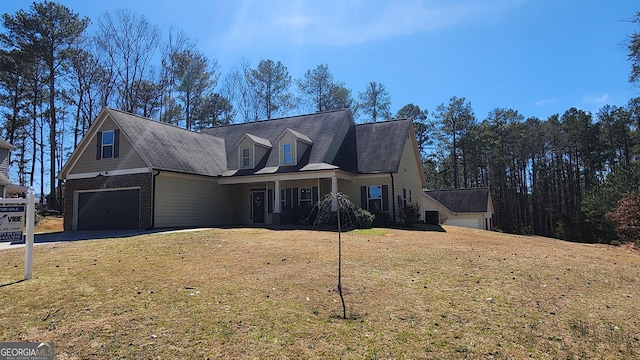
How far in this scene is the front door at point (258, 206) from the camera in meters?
23.4

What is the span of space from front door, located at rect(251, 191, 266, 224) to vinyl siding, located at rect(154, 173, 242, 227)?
913mm

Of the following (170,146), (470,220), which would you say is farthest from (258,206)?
(470,220)

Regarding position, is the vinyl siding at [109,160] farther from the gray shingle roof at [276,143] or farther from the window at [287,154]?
the window at [287,154]

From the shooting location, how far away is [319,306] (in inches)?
247

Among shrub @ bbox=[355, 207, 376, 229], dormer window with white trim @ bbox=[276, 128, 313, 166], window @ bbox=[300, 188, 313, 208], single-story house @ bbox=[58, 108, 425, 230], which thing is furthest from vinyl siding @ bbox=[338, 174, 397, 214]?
shrub @ bbox=[355, 207, 376, 229]

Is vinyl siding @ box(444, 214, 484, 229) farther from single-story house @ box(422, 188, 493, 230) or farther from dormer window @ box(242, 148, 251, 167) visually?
dormer window @ box(242, 148, 251, 167)

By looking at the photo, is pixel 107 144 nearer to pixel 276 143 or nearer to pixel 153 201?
pixel 153 201

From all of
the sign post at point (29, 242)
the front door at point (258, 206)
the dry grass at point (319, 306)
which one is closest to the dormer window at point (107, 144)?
the front door at point (258, 206)

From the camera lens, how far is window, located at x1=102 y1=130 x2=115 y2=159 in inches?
779

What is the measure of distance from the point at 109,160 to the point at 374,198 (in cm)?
1350

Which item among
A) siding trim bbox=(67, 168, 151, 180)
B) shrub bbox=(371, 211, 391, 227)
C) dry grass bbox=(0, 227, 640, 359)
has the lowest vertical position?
dry grass bbox=(0, 227, 640, 359)

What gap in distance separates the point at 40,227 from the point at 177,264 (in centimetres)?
2182

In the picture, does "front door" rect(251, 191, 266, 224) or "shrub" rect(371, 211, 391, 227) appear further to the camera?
"front door" rect(251, 191, 266, 224)

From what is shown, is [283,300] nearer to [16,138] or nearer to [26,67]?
[26,67]
